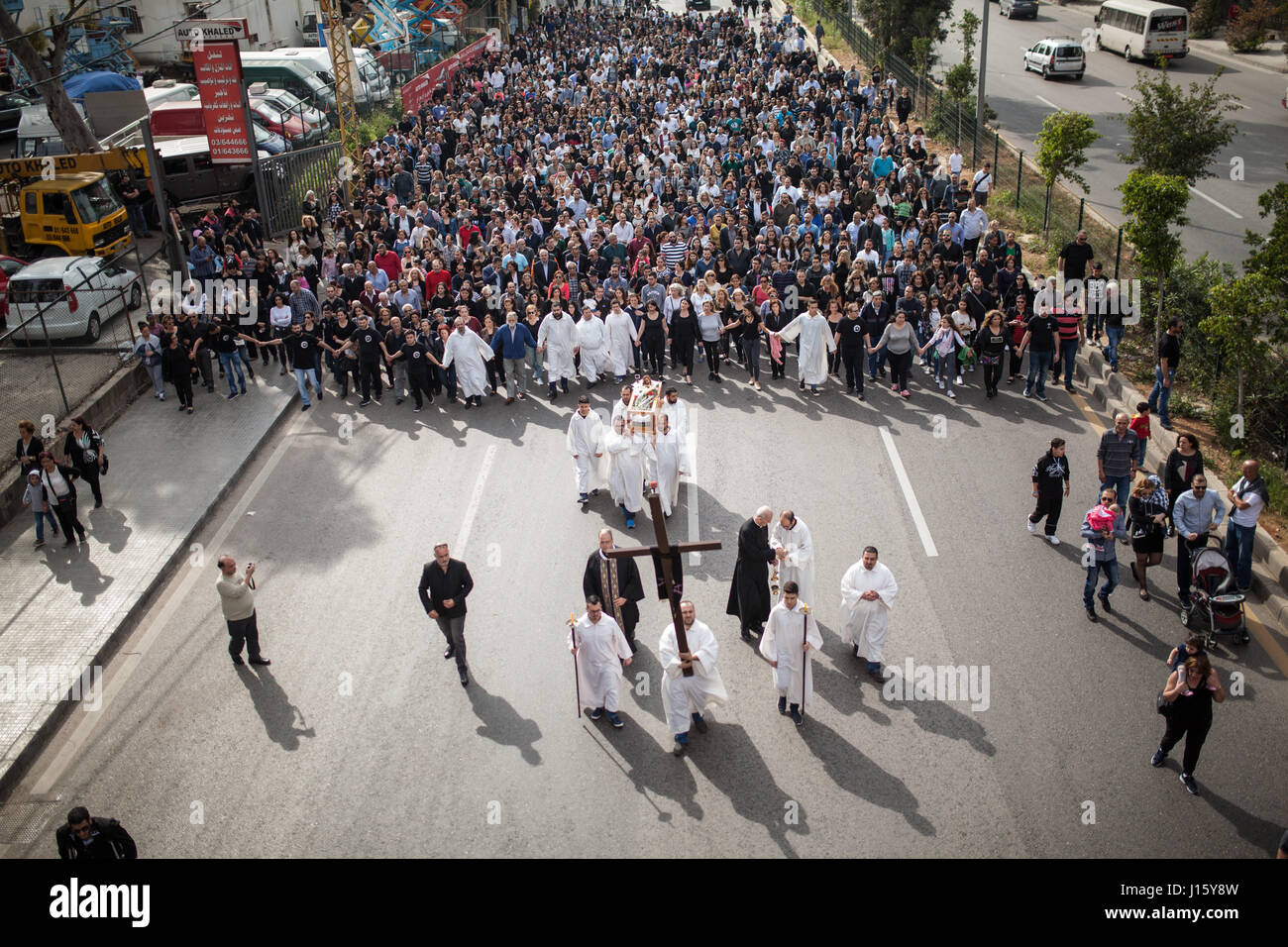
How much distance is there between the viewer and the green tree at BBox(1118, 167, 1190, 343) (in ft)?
50.6

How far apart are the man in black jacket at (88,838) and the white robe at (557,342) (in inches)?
413

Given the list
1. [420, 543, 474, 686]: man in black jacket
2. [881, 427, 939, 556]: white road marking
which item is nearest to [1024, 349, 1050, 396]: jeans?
[881, 427, 939, 556]: white road marking

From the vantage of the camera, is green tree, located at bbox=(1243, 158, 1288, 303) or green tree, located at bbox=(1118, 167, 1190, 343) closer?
green tree, located at bbox=(1243, 158, 1288, 303)

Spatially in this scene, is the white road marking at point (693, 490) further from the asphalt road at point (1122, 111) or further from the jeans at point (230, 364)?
the asphalt road at point (1122, 111)

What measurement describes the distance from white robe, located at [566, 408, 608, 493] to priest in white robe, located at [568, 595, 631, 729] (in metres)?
3.96

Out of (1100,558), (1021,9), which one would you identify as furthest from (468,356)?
(1021,9)

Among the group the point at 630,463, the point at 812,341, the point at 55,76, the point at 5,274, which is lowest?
the point at 630,463

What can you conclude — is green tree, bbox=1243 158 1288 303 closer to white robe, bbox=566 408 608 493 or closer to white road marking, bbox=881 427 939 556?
white road marking, bbox=881 427 939 556

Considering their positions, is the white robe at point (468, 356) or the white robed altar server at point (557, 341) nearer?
the white robe at point (468, 356)

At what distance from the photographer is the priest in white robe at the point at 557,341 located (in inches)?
668

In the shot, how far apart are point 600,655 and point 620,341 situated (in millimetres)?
8798

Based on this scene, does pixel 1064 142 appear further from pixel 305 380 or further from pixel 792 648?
pixel 792 648

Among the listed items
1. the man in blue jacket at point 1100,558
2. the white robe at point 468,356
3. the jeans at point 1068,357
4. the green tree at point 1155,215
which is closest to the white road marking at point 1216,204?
the green tree at point 1155,215

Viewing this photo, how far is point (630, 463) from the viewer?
42.9ft
